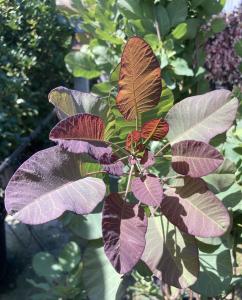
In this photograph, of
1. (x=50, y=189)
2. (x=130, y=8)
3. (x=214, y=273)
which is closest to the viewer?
(x=50, y=189)

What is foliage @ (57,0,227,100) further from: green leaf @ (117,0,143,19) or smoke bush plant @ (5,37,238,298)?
smoke bush plant @ (5,37,238,298)

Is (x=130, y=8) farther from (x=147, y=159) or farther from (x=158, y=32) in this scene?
(x=147, y=159)

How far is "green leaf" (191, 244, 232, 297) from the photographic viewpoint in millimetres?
1282

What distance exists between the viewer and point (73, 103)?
1084 mm

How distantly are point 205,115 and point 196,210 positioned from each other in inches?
9.2

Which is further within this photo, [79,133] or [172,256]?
[172,256]

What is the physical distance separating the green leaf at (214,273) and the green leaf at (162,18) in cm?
79

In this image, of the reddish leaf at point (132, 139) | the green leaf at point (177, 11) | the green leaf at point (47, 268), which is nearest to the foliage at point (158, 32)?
the green leaf at point (177, 11)

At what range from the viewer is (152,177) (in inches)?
42.0

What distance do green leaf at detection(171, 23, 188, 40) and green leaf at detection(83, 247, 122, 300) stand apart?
0.80m

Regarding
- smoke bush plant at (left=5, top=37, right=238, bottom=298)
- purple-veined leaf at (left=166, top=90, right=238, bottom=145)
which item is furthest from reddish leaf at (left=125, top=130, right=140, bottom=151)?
purple-veined leaf at (left=166, top=90, right=238, bottom=145)

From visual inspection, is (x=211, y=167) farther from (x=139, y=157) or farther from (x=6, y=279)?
(x=6, y=279)

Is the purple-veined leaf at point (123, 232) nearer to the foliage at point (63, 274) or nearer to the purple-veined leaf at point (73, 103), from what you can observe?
the purple-veined leaf at point (73, 103)

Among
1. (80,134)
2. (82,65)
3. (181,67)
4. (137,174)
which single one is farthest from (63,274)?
(80,134)
